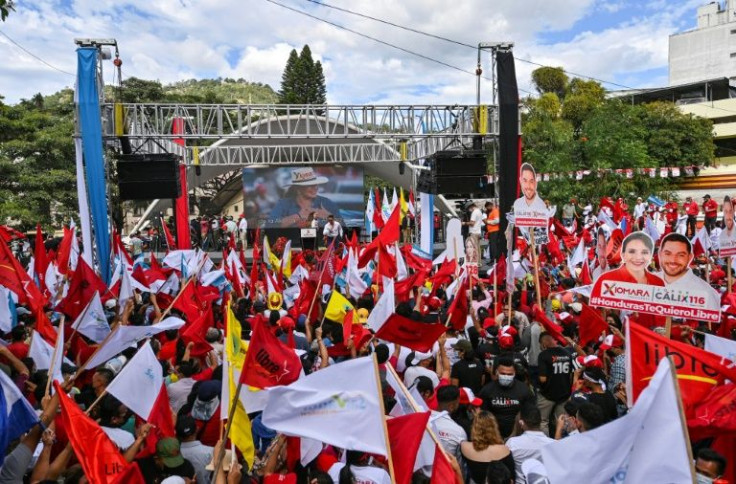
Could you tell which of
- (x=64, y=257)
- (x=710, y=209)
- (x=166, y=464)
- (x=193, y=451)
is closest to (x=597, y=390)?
(x=193, y=451)

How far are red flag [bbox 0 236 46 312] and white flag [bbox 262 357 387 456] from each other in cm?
446

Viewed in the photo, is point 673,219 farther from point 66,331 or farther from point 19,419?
point 19,419

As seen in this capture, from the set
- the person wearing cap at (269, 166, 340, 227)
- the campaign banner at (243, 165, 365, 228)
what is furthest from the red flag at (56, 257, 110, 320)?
the person wearing cap at (269, 166, 340, 227)

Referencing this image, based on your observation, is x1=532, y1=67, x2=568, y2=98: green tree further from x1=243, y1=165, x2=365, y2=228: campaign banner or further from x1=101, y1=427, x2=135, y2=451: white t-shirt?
x1=101, y1=427, x2=135, y2=451: white t-shirt

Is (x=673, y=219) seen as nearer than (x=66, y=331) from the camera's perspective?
No

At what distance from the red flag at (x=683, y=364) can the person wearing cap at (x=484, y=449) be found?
1074 millimetres

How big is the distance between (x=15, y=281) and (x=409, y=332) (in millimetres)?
4690

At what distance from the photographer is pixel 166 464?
12.4ft

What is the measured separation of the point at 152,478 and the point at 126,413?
0.89m

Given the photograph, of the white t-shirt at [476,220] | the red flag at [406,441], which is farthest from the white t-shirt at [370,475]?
the white t-shirt at [476,220]

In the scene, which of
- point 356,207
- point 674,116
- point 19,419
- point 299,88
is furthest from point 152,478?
point 299,88

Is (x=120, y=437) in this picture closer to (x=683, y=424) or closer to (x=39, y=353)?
(x=39, y=353)

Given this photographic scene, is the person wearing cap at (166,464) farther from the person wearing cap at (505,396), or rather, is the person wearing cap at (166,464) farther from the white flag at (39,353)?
the person wearing cap at (505,396)

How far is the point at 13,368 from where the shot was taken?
5.27m
